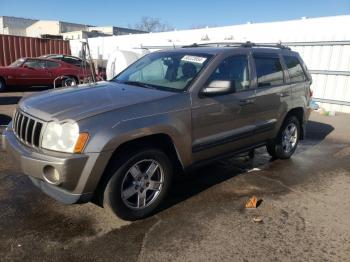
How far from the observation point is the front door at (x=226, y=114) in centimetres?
405

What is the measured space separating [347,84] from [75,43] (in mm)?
18557

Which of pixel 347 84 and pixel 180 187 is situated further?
pixel 347 84

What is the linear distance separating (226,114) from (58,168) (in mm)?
2139

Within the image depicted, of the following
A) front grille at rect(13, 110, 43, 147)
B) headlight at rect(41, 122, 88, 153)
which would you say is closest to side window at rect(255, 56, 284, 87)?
headlight at rect(41, 122, 88, 153)

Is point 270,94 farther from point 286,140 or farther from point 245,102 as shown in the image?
point 286,140

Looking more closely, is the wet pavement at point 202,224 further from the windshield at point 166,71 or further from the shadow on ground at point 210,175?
the windshield at point 166,71

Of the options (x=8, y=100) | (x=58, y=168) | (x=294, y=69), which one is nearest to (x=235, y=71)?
(x=294, y=69)

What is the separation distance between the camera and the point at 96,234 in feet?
11.3

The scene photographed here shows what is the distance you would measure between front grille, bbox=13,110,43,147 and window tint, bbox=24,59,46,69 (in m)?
12.2

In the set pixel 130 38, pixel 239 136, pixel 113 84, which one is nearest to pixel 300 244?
pixel 239 136

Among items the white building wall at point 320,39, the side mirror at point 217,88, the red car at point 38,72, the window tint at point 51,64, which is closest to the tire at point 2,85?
the red car at point 38,72

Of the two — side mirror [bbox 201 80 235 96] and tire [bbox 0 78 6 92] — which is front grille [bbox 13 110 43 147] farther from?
tire [bbox 0 78 6 92]

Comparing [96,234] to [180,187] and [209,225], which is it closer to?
[209,225]

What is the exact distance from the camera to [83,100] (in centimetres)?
360
